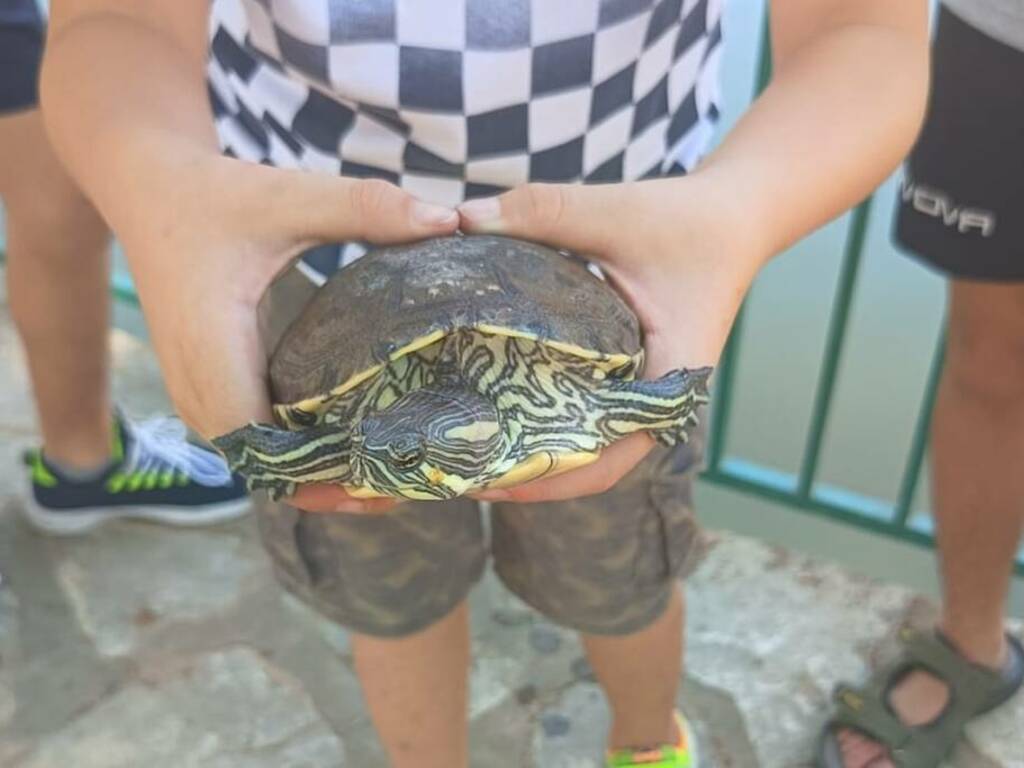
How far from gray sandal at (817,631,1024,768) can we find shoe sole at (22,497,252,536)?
2.81ft

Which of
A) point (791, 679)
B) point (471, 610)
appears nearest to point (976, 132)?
point (791, 679)

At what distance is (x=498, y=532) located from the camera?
99 centimetres

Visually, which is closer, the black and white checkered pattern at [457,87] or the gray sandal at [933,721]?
the black and white checkered pattern at [457,87]

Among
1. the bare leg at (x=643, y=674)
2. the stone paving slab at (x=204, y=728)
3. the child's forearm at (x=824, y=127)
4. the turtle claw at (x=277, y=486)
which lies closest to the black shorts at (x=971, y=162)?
the child's forearm at (x=824, y=127)

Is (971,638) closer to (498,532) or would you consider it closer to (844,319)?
(844,319)

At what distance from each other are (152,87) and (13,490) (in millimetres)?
1097

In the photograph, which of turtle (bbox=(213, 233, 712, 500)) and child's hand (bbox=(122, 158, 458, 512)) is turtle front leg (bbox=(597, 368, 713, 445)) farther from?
child's hand (bbox=(122, 158, 458, 512))

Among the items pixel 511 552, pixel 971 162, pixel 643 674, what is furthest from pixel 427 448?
pixel 971 162

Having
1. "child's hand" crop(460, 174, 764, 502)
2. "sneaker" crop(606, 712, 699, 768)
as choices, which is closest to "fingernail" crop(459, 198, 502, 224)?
"child's hand" crop(460, 174, 764, 502)

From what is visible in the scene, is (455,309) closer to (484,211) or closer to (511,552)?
(484,211)

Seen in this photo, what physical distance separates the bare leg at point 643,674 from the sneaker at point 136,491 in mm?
658

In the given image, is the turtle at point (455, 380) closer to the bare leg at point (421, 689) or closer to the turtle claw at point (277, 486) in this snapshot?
the turtle claw at point (277, 486)

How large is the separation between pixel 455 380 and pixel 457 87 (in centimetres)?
19

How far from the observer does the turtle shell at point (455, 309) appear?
68 cm
